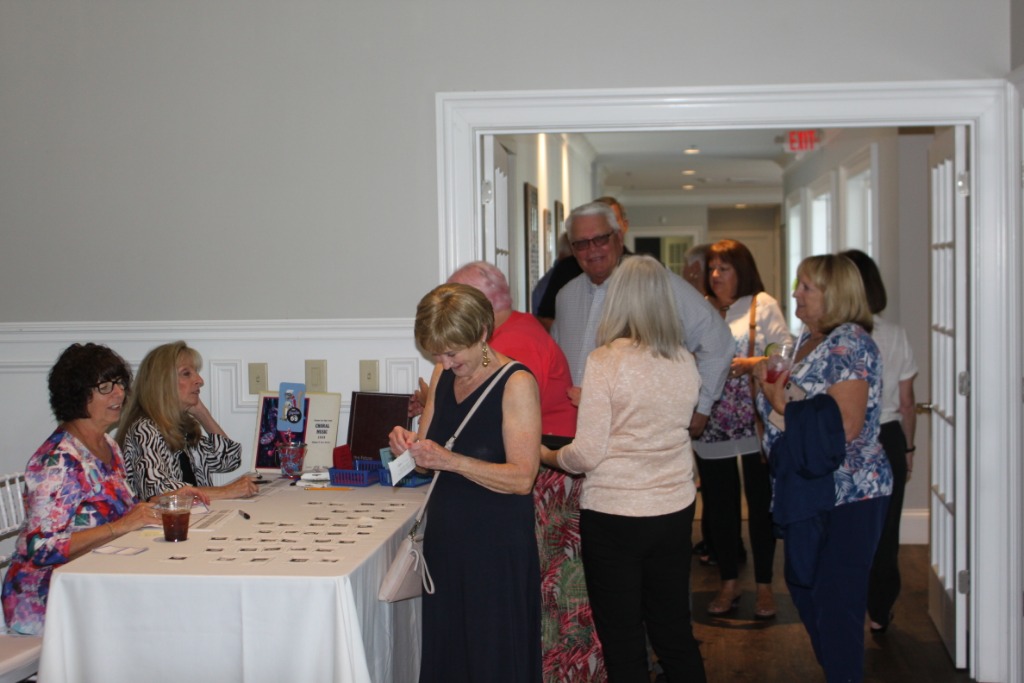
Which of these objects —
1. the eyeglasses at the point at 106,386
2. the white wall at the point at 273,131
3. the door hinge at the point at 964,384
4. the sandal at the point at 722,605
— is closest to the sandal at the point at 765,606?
the sandal at the point at 722,605

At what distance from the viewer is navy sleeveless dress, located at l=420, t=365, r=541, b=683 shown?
2652 millimetres

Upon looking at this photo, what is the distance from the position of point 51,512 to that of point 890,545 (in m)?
3.12

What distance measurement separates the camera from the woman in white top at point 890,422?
12.1 feet

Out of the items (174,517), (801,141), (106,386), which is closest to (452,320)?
(174,517)

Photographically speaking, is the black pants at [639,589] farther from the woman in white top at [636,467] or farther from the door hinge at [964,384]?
the door hinge at [964,384]

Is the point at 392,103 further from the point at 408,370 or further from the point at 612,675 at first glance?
the point at 612,675

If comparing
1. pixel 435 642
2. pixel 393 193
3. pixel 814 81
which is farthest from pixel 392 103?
pixel 435 642

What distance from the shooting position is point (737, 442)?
440cm

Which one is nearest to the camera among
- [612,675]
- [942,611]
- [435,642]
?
[435,642]

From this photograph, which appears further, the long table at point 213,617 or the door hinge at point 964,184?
the door hinge at point 964,184

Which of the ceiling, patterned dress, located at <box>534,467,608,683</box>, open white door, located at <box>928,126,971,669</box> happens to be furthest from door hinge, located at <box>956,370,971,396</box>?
the ceiling

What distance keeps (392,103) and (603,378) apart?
5.19 feet

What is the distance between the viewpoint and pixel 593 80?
371 centimetres

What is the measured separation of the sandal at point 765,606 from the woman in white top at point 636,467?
1670mm
